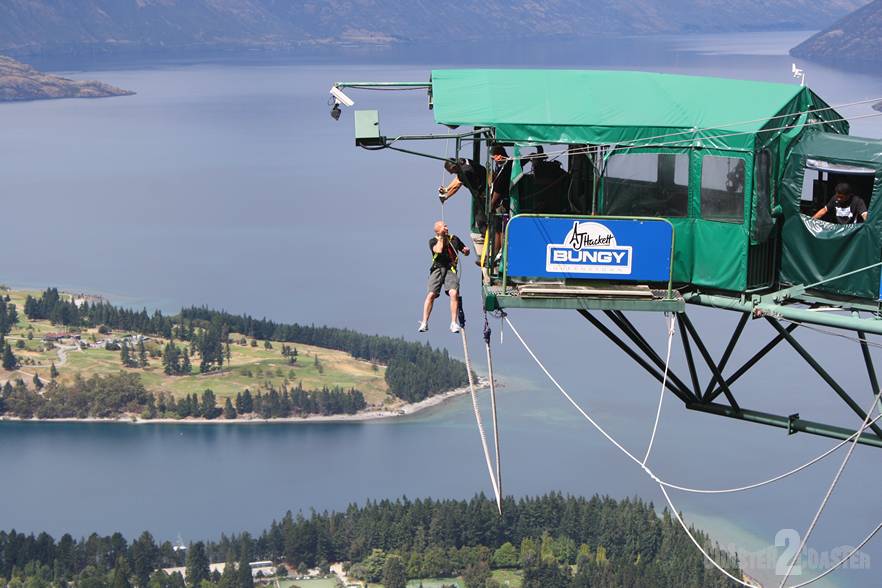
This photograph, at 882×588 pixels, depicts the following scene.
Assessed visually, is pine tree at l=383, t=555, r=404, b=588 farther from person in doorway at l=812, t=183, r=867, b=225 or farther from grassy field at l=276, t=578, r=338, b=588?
person in doorway at l=812, t=183, r=867, b=225

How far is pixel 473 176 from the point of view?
25.0 meters

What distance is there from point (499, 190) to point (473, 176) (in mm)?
1171

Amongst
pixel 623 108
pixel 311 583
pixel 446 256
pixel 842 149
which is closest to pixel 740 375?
pixel 842 149

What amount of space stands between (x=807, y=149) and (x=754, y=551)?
14714 centimetres

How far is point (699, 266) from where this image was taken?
22859mm

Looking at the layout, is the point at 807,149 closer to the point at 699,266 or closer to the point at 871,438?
the point at 699,266

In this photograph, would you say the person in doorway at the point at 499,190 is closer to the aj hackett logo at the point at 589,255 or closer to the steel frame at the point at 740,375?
the aj hackett logo at the point at 589,255

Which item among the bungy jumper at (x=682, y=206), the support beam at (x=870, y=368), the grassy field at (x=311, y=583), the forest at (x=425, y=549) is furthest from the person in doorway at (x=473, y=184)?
the grassy field at (x=311, y=583)

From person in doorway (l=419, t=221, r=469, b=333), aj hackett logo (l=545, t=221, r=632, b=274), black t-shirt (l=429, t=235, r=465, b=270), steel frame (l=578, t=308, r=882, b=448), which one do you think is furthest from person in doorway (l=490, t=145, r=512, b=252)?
steel frame (l=578, t=308, r=882, b=448)

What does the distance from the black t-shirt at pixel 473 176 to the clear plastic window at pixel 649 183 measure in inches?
101

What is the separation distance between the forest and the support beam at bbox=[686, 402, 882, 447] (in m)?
151

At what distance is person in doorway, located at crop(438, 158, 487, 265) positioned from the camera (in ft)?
81.0

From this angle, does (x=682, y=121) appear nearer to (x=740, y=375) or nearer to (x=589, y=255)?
(x=589, y=255)

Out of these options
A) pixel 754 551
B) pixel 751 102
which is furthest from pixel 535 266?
pixel 754 551
